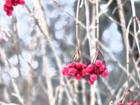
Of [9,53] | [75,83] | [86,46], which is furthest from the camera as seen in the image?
[9,53]

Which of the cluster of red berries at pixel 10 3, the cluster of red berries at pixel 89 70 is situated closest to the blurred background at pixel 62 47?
the cluster of red berries at pixel 10 3

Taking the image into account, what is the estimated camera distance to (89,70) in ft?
5.67

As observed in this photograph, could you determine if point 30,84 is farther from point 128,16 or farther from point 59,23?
point 128,16

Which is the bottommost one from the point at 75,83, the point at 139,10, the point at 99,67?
the point at 75,83

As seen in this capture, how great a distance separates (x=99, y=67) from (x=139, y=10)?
2.59 metres

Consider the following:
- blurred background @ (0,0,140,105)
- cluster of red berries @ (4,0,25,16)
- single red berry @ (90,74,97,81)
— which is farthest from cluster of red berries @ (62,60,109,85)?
blurred background @ (0,0,140,105)

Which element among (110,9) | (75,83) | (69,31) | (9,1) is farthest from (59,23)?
(9,1)

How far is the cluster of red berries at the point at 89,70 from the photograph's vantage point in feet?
5.70

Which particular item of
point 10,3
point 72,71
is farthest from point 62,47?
point 72,71

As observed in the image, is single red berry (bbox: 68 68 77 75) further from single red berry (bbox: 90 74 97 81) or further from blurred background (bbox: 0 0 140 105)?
blurred background (bbox: 0 0 140 105)

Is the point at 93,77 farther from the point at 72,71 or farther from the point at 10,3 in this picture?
the point at 10,3

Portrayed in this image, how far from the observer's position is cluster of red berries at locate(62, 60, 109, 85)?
5.70ft

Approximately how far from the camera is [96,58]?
1738 millimetres

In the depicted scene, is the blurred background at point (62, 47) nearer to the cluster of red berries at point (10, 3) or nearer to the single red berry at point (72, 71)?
the cluster of red berries at point (10, 3)
